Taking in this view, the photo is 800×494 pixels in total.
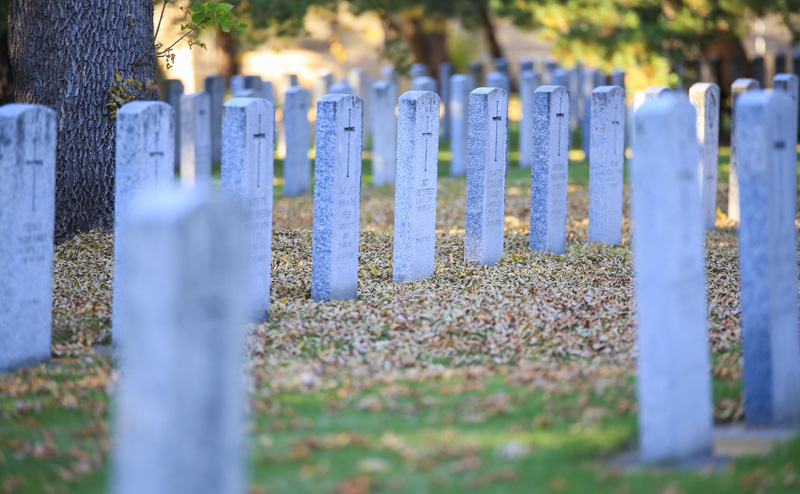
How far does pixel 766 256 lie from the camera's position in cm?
444

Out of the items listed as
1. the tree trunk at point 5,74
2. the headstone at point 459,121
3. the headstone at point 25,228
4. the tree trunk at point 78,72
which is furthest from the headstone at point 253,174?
the headstone at point 459,121

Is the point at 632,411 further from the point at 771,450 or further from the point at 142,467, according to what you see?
the point at 142,467

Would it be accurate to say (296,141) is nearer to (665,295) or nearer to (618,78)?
(618,78)

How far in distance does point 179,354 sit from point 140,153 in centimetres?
320

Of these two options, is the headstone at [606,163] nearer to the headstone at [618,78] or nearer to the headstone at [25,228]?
the headstone at [25,228]

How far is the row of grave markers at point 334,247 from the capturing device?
2938mm

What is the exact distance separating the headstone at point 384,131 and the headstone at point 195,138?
2837 millimetres

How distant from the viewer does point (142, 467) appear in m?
2.91

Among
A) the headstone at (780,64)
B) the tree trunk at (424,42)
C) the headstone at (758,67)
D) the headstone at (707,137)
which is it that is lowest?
the headstone at (707,137)

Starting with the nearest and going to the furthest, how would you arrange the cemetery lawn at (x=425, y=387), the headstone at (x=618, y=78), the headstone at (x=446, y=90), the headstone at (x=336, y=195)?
the cemetery lawn at (x=425, y=387)
the headstone at (x=336, y=195)
the headstone at (x=618, y=78)
the headstone at (x=446, y=90)

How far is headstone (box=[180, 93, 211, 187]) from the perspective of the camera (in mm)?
11445

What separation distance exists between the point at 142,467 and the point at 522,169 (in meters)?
14.0

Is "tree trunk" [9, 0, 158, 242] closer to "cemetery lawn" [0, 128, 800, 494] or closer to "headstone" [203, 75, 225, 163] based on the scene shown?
"cemetery lawn" [0, 128, 800, 494]

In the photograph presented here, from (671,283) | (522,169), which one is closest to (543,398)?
(671,283)
